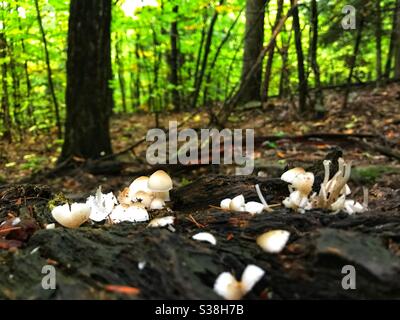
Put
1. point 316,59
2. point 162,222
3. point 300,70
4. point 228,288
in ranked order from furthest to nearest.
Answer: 1. point 316,59
2. point 300,70
3. point 162,222
4. point 228,288

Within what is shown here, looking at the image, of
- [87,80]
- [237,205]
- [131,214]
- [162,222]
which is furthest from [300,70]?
[162,222]

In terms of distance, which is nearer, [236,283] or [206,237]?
[236,283]

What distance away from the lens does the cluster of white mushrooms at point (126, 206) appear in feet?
8.04

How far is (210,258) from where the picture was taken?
192 cm

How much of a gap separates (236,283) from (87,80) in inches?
241

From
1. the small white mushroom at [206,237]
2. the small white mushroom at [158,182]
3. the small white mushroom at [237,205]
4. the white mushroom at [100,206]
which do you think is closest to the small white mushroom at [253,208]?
the small white mushroom at [237,205]

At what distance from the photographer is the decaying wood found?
1.70 m

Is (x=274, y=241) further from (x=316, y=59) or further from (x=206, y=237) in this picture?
(x=316, y=59)

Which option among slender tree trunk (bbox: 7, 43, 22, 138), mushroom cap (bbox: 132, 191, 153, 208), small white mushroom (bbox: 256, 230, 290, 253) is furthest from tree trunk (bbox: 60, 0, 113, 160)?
small white mushroom (bbox: 256, 230, 290, 253)

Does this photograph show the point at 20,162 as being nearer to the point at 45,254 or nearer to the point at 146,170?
the point at 146,170

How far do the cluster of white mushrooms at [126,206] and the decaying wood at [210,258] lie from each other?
5.8 inches

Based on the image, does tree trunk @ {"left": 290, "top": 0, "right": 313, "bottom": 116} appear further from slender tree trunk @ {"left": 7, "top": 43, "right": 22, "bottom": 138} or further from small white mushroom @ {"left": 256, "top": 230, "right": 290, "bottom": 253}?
slender tree trunk @ {"left": 7, "top": 43, "right": 22, "bottom": 138}

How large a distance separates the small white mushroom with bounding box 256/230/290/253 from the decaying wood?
3 cm

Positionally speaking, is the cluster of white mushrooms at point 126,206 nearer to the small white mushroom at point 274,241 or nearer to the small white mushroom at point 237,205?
the small white mushroom at point 237,205
